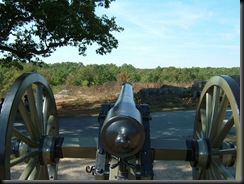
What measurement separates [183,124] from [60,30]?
525cm

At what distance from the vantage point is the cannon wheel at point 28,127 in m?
2.22

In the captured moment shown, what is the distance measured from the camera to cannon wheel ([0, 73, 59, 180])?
2.22 m

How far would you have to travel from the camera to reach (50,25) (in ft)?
38.6

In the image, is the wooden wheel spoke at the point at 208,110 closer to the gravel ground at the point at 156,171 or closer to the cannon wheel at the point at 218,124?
the cannon wheel at the point at 218,124

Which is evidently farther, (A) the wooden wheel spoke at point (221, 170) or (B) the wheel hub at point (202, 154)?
(B) the wheel hub at point (202, 154)

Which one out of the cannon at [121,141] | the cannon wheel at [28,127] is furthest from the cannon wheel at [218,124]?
the cannon wheel at [28,127]

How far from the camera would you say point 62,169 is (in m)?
4.89

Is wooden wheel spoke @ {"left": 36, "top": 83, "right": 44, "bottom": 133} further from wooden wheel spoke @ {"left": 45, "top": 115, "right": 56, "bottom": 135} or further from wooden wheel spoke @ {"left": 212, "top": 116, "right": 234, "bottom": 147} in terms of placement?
wooden wheel spoke @ {"left": 212, "top": 116, "right": 234, "bottom": 147}

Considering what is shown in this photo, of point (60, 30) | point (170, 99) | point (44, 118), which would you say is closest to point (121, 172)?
point (44, 118)

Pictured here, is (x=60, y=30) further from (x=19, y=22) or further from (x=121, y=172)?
(x=121, y=172)

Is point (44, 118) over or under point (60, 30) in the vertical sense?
under

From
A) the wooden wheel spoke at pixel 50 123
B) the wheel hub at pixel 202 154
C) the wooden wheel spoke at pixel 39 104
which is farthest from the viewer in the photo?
the wooden wheel spoke at pixel 50 123

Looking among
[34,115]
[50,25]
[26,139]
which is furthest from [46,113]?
[50,25]

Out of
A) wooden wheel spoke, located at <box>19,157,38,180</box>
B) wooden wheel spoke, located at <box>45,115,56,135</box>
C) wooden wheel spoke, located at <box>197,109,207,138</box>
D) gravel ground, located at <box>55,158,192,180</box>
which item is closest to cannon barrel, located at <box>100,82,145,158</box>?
wooden wheel spoke, located at <box>19,157,38,180</box>
